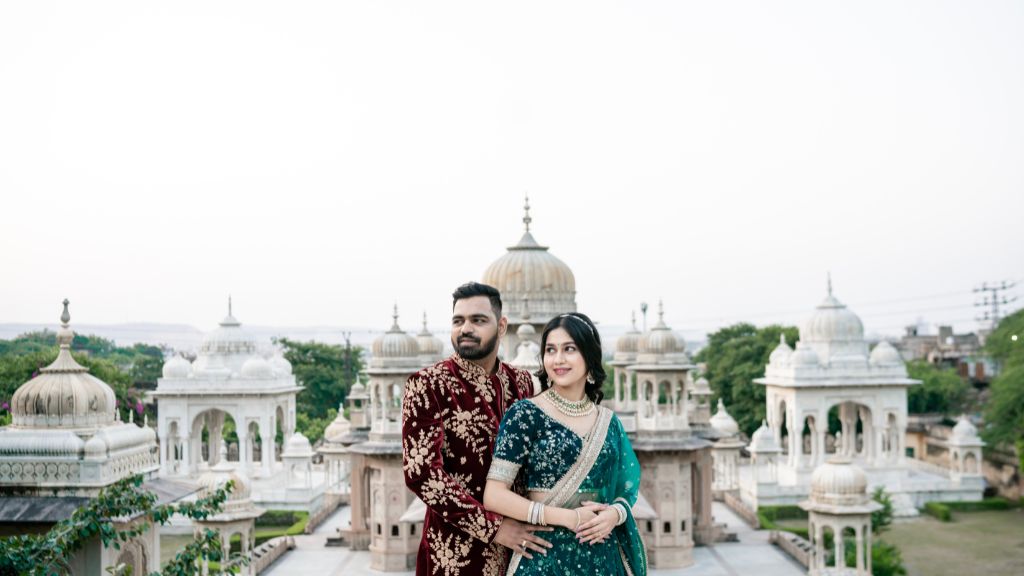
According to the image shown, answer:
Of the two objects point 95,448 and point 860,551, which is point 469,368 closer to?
point 95,448

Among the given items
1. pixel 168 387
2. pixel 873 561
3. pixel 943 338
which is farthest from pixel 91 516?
pixel 943 338

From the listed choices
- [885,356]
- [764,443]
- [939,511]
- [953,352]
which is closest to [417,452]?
[939,511]

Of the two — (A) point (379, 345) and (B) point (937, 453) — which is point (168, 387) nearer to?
(A) point (379, 345)

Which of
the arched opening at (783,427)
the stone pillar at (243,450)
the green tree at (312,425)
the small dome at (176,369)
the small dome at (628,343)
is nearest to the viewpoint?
the small dome at (628,343)

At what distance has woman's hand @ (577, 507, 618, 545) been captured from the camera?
415cm

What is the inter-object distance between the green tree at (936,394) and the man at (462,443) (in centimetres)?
3742

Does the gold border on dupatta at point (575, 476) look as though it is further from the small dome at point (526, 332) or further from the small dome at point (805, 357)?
the small dome at point (805, 357)

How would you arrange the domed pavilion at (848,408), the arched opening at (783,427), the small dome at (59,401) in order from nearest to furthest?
1. the small dome at (59,401)
2. the domed pavilion at (848,408)
3. the arched opening at (783,427)

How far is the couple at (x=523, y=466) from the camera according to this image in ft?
13.8

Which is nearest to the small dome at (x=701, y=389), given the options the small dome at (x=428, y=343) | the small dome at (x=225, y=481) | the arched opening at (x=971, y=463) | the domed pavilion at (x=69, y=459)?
the arched opening at (x=971, y=463)

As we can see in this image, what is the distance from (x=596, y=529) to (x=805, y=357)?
27.2m

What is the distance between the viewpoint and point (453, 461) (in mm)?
4484

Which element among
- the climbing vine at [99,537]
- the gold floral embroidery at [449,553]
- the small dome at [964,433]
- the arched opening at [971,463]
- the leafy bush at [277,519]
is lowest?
the leafy bush at [277,519]

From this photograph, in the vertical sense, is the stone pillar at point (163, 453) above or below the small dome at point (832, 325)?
below
